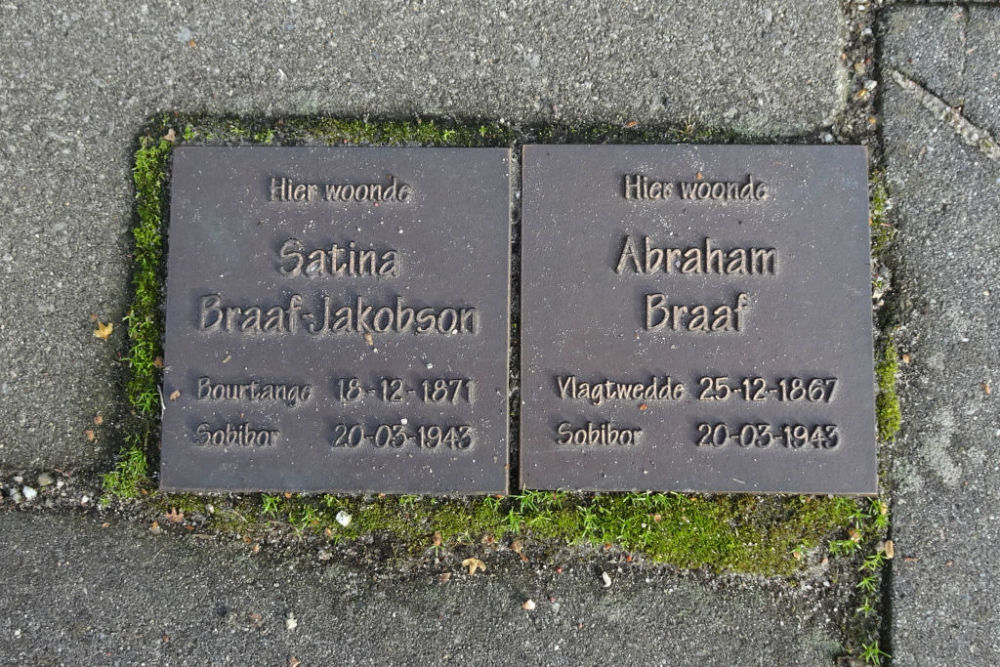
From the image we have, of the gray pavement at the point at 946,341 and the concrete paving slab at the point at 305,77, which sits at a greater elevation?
the concrete paving slab at the point at 305,77

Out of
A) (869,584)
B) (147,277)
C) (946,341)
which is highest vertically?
(147,277)

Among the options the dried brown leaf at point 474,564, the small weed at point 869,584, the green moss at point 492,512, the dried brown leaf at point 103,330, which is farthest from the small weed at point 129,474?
the small weed at point 869,584

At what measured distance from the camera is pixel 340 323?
2.26 metres

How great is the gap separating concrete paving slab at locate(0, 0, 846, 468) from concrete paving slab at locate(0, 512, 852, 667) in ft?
2.82

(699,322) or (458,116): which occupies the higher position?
(458,116)

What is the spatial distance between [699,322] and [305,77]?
1776 millimetres

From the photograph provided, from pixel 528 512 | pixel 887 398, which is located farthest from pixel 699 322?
pixel 528 512

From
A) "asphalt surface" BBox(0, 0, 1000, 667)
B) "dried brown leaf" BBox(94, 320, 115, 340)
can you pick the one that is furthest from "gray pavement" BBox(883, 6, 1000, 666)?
"dried brown leaf" BBox(94, 320, 115, 340)

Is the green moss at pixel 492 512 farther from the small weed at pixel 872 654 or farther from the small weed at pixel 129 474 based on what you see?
the small weed at pixel 872 654

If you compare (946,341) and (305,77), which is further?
(305,77)

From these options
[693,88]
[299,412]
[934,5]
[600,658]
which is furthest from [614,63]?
[600,658]

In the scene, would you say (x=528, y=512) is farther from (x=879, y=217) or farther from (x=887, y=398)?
(x=879, y=217)

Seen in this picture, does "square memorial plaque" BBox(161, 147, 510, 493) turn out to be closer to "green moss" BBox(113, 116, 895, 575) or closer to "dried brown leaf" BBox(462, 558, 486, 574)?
"green moss" BBox(113, 116, 895, 575)

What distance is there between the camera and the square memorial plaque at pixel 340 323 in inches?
88.2
